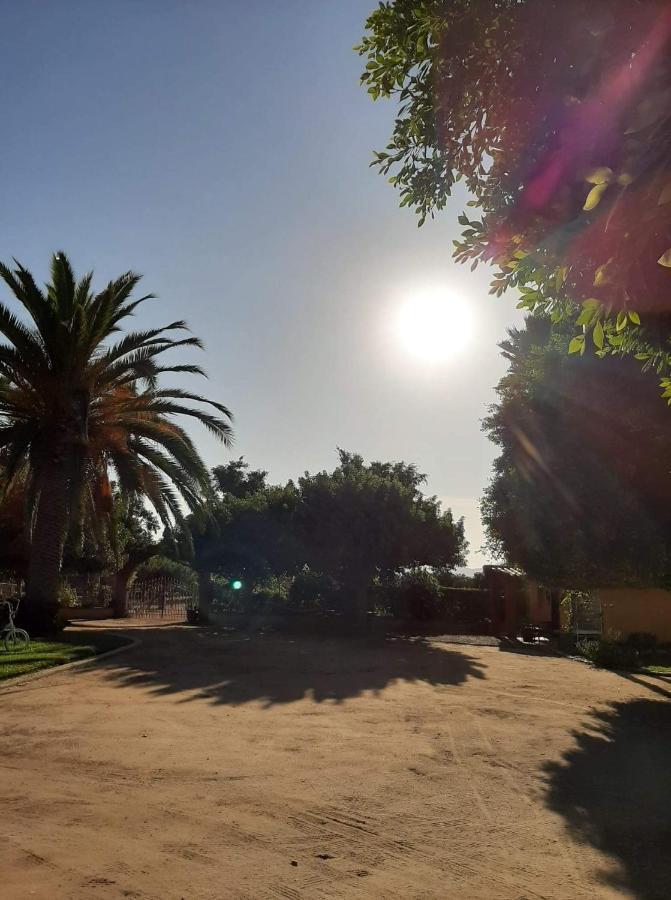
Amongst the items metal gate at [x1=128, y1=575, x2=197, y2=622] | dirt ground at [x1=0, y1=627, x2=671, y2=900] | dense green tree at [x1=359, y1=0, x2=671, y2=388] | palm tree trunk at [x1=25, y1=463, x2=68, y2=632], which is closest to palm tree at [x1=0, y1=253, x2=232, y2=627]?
palm tree trunk at [x1=25, y1=463, x2=68, y2=632]

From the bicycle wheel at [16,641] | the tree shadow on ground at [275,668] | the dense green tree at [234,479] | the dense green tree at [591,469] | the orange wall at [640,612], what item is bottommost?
the tree shadow on ground at [275,668]

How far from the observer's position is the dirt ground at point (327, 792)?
364 centimetres

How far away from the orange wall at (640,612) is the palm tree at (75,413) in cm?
1428

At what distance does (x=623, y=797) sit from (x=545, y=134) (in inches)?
223

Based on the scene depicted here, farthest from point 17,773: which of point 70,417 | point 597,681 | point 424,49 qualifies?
point 70,417

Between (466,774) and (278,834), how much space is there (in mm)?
2356

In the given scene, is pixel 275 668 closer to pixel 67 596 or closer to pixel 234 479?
pixel 67 596

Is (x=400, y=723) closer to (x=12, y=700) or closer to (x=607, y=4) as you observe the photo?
(x=12, y=700)

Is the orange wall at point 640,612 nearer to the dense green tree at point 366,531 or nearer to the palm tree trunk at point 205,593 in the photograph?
the dense green tree at point 366,531

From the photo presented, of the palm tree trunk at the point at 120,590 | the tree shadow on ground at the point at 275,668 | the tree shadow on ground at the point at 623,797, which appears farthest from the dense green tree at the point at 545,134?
the palm tree trunk at the point at 120,590

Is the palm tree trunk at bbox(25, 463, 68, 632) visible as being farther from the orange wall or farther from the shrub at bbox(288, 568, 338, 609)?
Result: the orange wall

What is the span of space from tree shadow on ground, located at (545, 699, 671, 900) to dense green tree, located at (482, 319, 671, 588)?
3.38 meters

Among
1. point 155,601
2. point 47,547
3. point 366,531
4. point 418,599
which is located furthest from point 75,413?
point 155,601

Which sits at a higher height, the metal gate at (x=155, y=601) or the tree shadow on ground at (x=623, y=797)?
the metal gate at (x=155, y=601)
